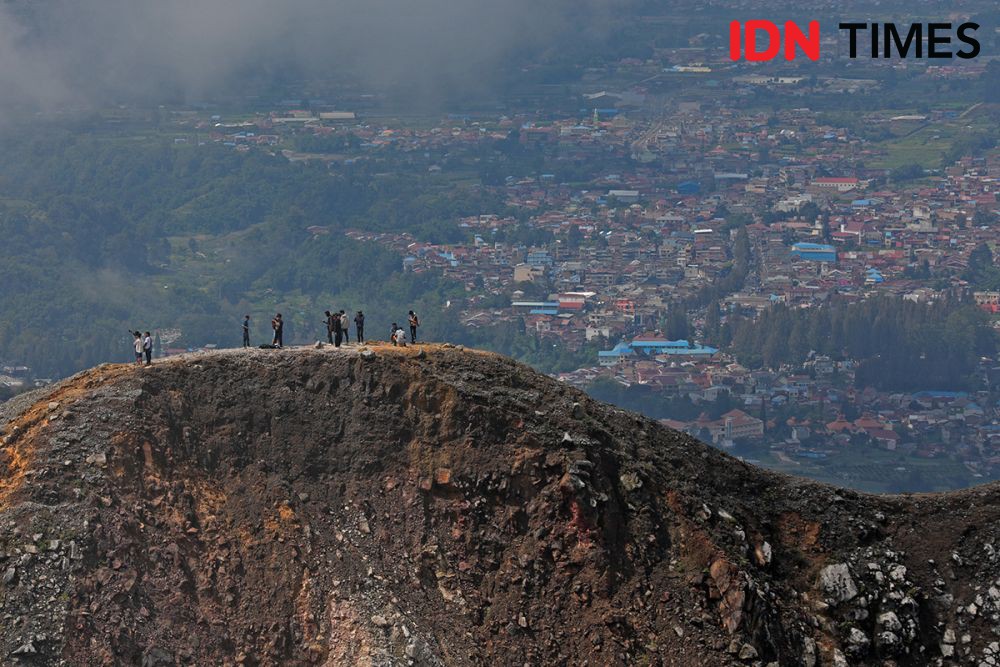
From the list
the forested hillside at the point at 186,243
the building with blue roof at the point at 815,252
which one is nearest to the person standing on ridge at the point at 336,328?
the forested hillside at the point at 186,243

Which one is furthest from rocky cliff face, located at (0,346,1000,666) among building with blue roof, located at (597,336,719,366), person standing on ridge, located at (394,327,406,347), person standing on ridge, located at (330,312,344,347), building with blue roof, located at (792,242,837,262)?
building with blue roof, located at (792,242,837,262)

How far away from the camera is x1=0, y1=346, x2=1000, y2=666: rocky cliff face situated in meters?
26.9

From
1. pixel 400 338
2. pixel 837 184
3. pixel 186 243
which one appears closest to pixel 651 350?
pixel 186 243

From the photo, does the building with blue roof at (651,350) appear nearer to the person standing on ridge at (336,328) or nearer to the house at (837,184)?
the house at (837,184)

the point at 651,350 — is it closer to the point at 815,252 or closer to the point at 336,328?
the point at 815,252

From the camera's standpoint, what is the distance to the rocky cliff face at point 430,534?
88.2 ft

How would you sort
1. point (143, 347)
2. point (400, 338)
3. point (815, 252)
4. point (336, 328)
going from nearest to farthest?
point (143, 347) < point (336, 328) < point (400, 338) < point (815, 252)

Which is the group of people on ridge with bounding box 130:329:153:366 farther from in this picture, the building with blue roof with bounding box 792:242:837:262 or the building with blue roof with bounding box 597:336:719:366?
the building with blue roof with bounding box 792:242:837:262

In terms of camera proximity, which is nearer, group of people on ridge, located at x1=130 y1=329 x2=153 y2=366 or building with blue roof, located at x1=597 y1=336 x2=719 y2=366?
group of people on ridge, located at x1=130 y1=329 x2=153 y2=366

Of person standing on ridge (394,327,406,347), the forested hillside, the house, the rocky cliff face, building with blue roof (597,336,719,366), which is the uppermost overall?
person standing on ridge (394,327,406,347)

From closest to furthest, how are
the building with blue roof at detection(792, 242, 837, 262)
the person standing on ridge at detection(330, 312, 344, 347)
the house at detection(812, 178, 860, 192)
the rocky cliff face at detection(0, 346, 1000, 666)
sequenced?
1. the rocky cliff face at detection(0, 346, 1000, 666)
2. the person standing on ridge at detection(330, 312, 344, 347)
3. the building with blue roof at detection(792, 242, 837, 262)
4. the house at detection(812, 178, 860, 192)

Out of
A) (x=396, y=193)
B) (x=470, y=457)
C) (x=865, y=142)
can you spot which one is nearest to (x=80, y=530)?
(x=470, y=457)

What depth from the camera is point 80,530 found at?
87.4 ft

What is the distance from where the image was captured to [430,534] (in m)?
Answer: 28.4
